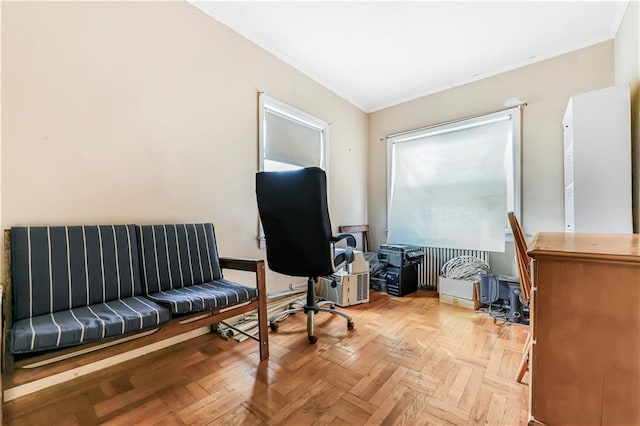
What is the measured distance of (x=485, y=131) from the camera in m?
3.03

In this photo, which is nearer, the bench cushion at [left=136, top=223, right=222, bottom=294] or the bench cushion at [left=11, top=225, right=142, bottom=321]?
the bench cushion at [left=11, top=225, right=142, bottom=321]

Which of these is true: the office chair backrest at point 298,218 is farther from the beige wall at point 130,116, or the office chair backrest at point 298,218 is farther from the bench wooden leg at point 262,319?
the beige wall at point 130,116

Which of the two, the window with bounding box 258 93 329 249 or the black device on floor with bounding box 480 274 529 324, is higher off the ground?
the window with bounding box 258 93 329 249

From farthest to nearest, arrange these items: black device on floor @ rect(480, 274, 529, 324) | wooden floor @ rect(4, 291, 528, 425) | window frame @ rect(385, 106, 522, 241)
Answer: window frame @ rect(385, 106, 522, 241) < black device on floor @ rect(480, 274, 529, 324) < wooden floor @ rect(4, 291, 528, 425)

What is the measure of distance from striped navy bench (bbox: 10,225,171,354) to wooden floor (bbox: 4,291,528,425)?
1.44 feet

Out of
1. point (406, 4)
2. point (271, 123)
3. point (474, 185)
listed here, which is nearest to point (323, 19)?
point (406, 4)

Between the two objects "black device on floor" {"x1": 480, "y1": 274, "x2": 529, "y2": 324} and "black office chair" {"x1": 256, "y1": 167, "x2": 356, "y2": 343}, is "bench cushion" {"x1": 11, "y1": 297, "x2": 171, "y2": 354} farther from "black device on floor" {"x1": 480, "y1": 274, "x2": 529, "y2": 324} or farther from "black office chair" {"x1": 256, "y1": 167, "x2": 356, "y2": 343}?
"black device on floor" {"x1": 480, "y1": 274, "x2": 529, "y2": 324}

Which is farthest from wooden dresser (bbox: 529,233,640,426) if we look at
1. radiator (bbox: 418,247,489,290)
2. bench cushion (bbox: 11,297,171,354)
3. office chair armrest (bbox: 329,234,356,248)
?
radiator (bbox: 418,247,489,290)

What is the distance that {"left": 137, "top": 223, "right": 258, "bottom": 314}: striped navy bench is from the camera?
59.3 inches

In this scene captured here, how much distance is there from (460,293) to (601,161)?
1569 mm

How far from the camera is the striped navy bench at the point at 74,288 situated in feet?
3.53

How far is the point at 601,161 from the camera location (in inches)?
76.0

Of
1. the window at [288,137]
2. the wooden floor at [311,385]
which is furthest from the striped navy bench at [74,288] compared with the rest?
the window at [288,137]

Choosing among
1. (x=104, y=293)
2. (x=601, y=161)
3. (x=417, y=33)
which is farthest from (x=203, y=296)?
(x=601, y=161)
